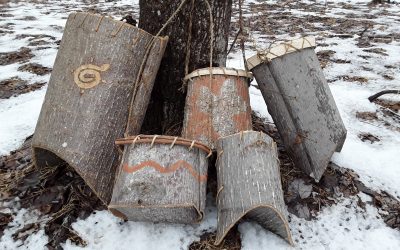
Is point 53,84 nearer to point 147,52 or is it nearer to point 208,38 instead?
point 147,52

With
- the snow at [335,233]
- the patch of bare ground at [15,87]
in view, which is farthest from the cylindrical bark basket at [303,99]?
the patch of bare ground at [15,87]

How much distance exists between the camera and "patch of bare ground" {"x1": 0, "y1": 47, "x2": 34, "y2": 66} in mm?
4646

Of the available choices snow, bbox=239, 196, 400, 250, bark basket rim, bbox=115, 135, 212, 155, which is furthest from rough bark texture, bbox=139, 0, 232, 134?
snow, bbox=239, 196, 400, 250

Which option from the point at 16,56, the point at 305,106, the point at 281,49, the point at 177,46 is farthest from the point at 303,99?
the point at 16,56

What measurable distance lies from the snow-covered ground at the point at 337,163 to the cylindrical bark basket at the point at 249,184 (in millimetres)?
155

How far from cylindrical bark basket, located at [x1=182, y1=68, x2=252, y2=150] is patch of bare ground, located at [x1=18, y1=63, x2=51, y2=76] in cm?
271

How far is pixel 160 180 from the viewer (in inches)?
67.8

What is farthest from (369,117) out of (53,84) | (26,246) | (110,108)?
(26,246)

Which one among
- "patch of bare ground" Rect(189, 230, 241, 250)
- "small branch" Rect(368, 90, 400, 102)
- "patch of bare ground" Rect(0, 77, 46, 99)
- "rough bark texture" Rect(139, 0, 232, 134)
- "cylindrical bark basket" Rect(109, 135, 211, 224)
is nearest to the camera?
"cylindrical bark basket" Rect(109, 135, 211, 224)

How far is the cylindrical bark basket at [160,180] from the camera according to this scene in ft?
5.56

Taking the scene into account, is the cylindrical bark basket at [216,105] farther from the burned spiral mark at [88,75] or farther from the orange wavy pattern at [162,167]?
the burned spiral mark at [88,75]

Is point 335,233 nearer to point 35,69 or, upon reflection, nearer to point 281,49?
point 281,49

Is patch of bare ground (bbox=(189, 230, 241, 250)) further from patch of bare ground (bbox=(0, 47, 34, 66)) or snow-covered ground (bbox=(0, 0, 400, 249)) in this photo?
patch of bare ground (bbox=(0, 47, 34, 66))

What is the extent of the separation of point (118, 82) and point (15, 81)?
97.2 inches
